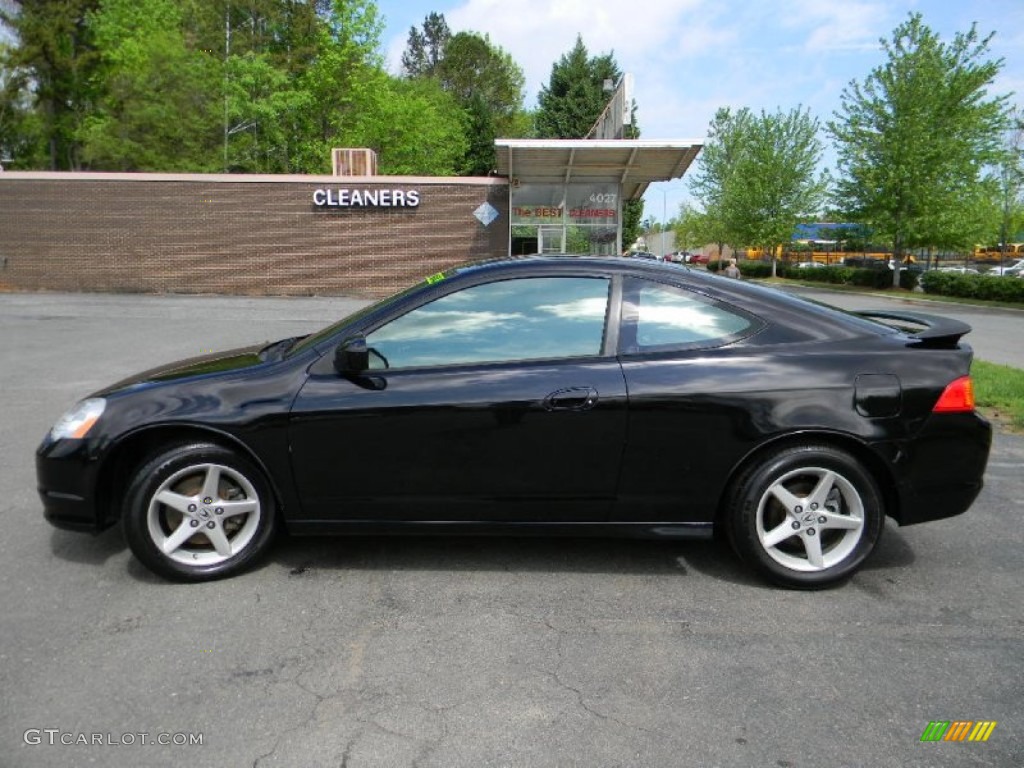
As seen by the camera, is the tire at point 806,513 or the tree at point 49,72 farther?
the tree at point 49,72

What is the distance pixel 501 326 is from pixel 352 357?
745 mm

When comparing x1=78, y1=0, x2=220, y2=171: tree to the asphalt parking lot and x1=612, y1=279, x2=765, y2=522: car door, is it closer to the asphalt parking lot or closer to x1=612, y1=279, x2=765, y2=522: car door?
the asphalt parking lot

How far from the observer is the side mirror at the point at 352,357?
11.0ft

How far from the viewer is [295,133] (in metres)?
35.9

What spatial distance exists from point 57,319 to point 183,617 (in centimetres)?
1375

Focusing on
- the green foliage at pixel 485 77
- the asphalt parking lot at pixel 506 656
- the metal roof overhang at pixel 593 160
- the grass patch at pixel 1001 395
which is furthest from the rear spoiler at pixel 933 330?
A: the green foliage at pixel 485 77

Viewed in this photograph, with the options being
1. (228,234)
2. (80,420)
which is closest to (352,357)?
(80,420)

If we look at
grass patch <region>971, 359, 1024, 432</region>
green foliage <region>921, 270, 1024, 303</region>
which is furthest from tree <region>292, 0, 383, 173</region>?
grass patch <region>971, 359, 1024, 432</region>

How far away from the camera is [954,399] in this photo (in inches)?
135

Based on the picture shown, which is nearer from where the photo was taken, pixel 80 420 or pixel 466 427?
pixel 466 427

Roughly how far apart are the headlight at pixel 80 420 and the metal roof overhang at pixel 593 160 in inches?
629

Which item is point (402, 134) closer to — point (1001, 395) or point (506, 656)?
point (1001, 395)

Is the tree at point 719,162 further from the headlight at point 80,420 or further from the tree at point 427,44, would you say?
the headlight at point 80,420

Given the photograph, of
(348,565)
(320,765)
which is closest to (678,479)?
(348,565)
